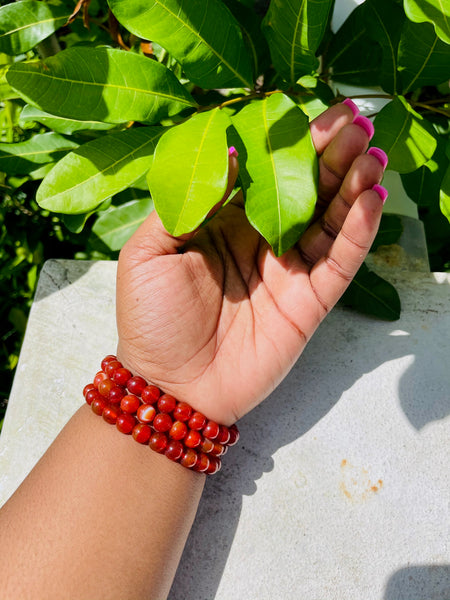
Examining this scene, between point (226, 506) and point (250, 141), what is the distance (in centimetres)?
71

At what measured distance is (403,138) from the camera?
3.05 feet

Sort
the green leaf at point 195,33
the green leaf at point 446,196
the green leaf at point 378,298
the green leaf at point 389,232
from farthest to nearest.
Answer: the green leaf at point 389,232 → the green leaf at point 378,298 → the green leaf at point 446,196 → the green leaf at point 195,33

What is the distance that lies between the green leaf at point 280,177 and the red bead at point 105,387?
439 millimetres

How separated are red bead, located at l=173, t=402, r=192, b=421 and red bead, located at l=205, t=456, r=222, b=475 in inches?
3.8

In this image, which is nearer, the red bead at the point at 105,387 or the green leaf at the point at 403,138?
the green leaf at the point at 403,138

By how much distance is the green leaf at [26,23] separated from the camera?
3.62 feet

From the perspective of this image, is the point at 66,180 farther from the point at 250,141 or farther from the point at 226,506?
the point at 226,506

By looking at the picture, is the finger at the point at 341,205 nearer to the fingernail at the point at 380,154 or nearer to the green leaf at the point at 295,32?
the fingernail at the point at 380,154

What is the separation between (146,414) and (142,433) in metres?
0.03

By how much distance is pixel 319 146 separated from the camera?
2.99 ft

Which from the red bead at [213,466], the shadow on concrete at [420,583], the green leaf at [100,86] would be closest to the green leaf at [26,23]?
the green leaf at [100,86]

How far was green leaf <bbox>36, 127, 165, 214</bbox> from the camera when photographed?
0.93m

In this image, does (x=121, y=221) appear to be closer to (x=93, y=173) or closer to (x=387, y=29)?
(x=93, y=173)

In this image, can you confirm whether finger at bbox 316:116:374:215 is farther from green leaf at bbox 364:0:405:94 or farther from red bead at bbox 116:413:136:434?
red bead at bbox 116:413:136:434
